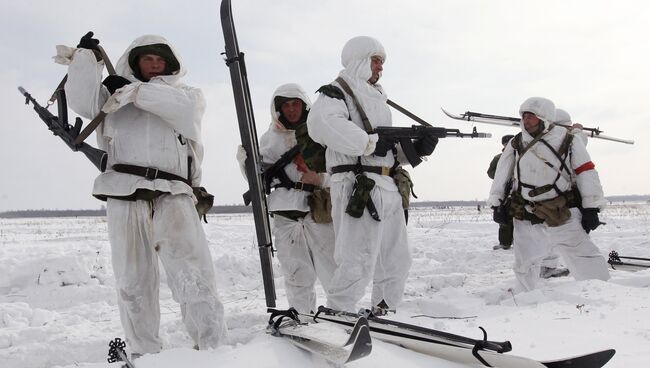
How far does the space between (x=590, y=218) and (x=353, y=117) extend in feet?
10.9

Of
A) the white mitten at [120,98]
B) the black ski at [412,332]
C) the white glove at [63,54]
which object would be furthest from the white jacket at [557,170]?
the white glove at [63,54]

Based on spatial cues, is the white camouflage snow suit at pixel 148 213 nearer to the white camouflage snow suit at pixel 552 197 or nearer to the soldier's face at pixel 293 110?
the soldier's face at pixel 293 110

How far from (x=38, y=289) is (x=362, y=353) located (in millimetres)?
6140

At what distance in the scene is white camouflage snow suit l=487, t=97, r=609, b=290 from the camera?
575 centimetres

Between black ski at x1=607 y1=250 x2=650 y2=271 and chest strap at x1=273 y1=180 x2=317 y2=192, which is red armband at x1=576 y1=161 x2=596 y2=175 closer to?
black ski at x1=607 y1=250 x2=650 y2=271

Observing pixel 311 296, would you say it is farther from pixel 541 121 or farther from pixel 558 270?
pixel 558 270

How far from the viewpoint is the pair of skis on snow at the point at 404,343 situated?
1811 mm

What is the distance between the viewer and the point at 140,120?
11.1ft

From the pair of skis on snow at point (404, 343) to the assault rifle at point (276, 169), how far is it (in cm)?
230

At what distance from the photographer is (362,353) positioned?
183 cm

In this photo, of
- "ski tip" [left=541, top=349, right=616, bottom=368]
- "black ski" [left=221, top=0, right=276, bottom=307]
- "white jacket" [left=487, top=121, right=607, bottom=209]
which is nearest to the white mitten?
"black ski" [left=221, top=0, right=276, bottom=307]

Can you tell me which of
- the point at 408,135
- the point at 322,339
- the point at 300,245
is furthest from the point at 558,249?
the point at 322,339

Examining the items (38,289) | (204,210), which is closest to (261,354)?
(204,210)

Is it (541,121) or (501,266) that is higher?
(541,121)
